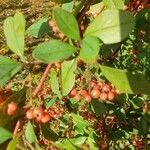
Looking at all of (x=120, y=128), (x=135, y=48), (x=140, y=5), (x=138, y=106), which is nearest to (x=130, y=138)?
(x=120, y=128)

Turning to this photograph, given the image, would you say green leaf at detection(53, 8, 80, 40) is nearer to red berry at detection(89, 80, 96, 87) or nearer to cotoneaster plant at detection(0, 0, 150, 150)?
cotoneaster plant at detection(0, 0, 150, 150)

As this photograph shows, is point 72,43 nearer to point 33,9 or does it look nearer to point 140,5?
point 140,5

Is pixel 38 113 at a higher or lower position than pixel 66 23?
lower

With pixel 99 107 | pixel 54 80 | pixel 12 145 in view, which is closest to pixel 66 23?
pixel 12 145

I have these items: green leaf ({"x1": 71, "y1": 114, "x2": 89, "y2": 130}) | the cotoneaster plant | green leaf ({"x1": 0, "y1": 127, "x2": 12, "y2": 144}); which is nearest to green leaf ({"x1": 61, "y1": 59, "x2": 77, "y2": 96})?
the cotoneaster plant

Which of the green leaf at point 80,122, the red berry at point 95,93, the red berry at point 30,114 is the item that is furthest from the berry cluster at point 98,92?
the green leaf at point 80,122

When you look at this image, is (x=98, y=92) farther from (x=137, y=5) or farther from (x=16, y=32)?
(x=137, y=5)

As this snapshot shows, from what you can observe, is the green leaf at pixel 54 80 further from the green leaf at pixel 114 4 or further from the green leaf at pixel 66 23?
the green leaf at pixel 66 23
